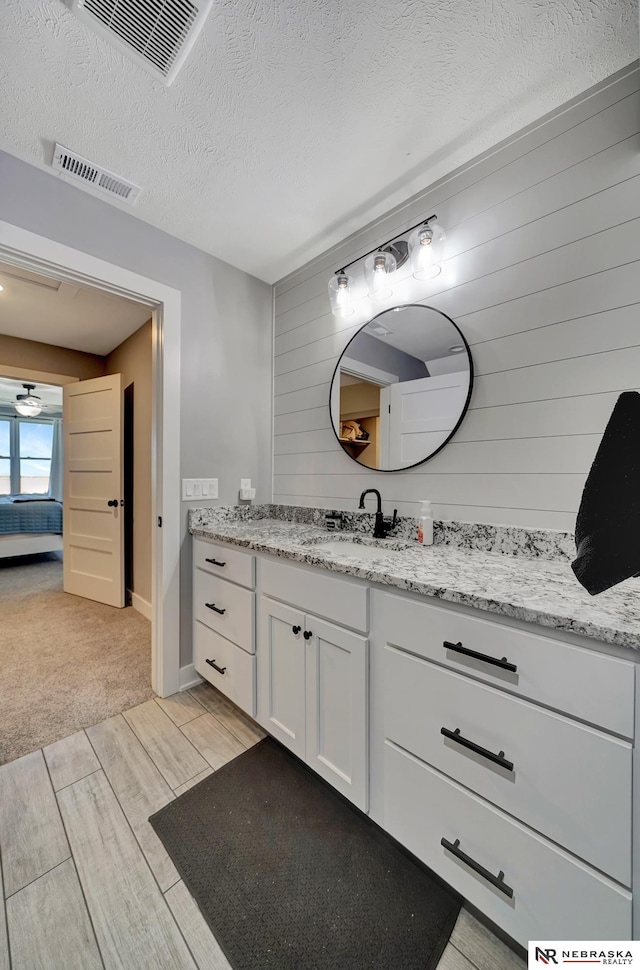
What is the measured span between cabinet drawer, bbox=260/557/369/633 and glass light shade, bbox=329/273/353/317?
4.53ft

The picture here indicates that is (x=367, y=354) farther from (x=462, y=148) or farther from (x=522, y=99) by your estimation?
(x=522, y=99)

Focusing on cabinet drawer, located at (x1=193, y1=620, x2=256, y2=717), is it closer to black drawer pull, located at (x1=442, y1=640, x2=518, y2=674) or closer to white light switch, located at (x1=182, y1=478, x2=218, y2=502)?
white light switch, located at (x1=182, y1=478, x2=218, y2=502)

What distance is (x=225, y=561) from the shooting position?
1.75m

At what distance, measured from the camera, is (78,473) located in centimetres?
365

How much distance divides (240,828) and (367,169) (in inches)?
A: 102

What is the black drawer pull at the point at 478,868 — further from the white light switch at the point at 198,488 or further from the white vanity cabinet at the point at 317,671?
the white light switch at the point at 198,488

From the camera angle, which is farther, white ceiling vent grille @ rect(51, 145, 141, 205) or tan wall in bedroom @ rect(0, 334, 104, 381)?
tan wall in bedroom @ rect(0, 334, 104, 381)

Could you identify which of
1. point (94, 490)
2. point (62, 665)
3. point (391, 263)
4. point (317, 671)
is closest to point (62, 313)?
point (94, 490)

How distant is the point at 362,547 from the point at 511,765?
96 centimetres

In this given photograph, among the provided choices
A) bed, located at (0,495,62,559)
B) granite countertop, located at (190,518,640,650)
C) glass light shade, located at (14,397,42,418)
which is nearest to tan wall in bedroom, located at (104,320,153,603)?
granite countertop, located at (190,518,640,650)

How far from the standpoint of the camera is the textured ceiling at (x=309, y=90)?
1.08 metres

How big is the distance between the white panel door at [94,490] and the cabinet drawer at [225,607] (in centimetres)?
176

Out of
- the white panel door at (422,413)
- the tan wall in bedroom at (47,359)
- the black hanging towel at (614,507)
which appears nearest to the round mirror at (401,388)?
the white panel door at (422,413)

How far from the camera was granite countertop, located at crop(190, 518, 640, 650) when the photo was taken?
769 millimetres
